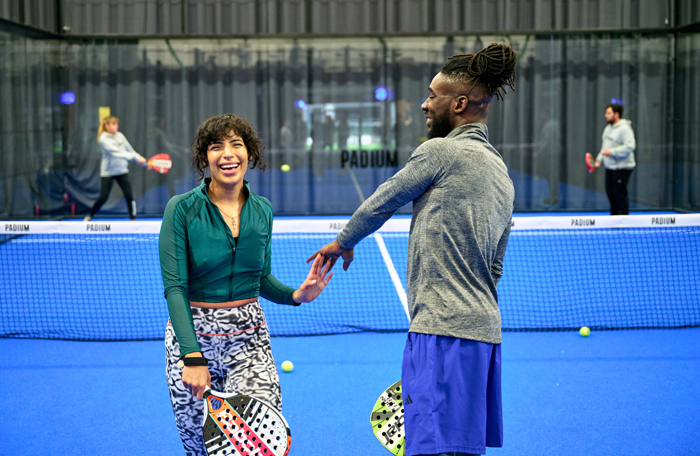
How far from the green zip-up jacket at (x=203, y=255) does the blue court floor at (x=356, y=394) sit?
1325mm

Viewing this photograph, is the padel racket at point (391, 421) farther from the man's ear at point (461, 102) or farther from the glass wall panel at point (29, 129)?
the glass wall panel at point (29, 129)

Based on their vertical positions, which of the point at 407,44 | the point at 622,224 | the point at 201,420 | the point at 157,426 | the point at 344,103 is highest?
the point at 407,44

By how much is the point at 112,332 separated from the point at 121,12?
29.7 feet

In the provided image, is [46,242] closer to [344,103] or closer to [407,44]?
[344,103]

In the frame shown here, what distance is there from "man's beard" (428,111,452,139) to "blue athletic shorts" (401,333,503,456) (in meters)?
0.63

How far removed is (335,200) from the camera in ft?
43.4

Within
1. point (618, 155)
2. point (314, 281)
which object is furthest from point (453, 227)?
point (618, 155)

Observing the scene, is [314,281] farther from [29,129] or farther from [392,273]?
[29,129]

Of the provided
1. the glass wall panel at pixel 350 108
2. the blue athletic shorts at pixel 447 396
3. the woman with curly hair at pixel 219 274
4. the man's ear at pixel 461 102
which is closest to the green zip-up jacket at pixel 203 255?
the woman with curly hair at pixel 219 274

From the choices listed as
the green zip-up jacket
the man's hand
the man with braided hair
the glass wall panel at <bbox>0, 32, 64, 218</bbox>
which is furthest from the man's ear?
the glass wall panel at <bbox>0, 32, 64, 218</bbox>

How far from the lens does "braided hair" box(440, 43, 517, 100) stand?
205cm

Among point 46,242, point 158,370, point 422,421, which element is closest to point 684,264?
point 158,370

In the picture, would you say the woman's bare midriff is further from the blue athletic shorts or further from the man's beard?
the man's beard

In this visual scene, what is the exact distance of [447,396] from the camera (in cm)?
201
